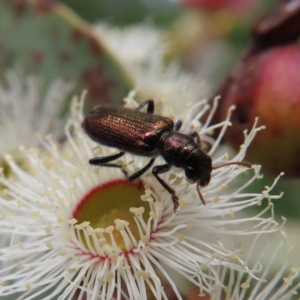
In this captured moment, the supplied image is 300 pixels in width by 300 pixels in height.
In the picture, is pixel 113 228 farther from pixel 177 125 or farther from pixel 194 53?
pixel 194 53

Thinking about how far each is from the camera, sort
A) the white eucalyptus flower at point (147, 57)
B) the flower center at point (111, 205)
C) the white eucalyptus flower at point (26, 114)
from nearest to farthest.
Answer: the flower center at point (111, 205)
the white eucalyptus flower at point (26, 114)
the white eucalyptus flower at point (147, 57)

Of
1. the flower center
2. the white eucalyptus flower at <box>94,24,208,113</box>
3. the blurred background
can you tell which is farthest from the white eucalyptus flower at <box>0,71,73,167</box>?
the flower center

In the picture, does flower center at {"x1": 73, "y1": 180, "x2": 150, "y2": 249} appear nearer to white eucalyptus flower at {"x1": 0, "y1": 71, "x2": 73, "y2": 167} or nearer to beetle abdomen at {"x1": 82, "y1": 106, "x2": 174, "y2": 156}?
beetle abdomen at {"x1": 82, "y1": 106, "x2": 174, "y2": 156}

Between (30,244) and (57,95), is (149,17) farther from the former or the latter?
(30,244)

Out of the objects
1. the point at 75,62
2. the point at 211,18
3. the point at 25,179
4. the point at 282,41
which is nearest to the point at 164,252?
the point at 25,179

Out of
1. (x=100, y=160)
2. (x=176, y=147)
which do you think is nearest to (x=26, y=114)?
(x=100, y=160)

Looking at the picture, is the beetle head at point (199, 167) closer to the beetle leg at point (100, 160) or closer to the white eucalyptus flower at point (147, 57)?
the beetle leg at point (100, 160)

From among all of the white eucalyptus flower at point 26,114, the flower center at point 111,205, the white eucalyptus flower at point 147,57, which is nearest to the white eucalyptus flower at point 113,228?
the flower center at point 111,205
